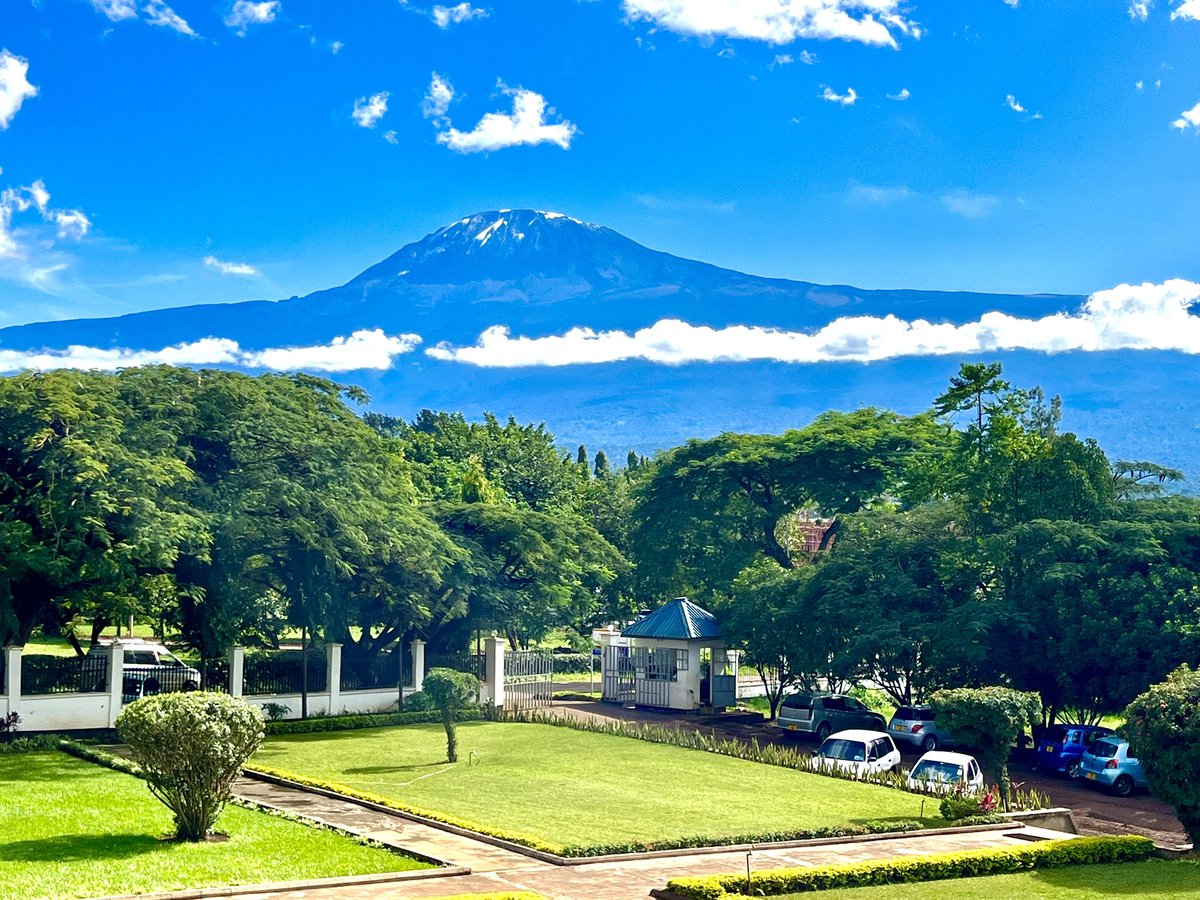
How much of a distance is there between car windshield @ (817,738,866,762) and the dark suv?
5251 mm

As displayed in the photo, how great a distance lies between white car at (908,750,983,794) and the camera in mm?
23781

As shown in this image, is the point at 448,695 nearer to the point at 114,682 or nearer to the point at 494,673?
the point at 114,682

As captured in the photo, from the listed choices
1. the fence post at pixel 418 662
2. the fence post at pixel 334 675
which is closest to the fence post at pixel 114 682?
the fence post at pixel 334 675

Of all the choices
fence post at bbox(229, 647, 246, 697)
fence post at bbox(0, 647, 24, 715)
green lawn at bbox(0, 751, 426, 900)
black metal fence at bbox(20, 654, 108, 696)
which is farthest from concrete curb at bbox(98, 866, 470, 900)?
fence post at bbox(229, 647, 246, 697)

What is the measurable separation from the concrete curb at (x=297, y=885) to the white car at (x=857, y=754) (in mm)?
12450

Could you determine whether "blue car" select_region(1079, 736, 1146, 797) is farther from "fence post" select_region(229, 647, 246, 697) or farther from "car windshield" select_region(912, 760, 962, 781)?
"fence post" select_region(229, 647, 246, 697)

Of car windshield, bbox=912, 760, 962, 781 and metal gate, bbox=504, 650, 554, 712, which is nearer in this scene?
car windshield, bbox=912, 760, 962, 781

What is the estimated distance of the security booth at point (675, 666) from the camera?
126ft

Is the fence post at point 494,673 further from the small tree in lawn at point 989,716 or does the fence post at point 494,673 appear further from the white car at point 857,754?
the small tree in lawn at point 989,716

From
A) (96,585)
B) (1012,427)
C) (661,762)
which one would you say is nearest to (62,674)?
(96,585)

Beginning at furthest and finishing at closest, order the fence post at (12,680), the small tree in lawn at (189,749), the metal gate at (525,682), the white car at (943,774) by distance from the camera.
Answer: the metal gate at (525,682) → the fence post at (12,680) → the white car at (943,774) → the small tree in lawn at (189,749)

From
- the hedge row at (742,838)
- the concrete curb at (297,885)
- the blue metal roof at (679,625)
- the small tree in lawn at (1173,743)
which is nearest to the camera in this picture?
the concrete curb at (297,885)

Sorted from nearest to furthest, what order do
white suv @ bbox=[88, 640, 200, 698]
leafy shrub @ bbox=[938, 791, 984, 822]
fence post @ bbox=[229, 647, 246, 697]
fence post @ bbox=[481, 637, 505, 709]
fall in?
1. leafy shrub @ bbox=[938, 791, 984, 822]
2. white suv @ bbox=[88, 640, 200, 698]
3. fence post @ bbox=[229, 647, 246, 697]
4. fence post @ bbox=[481, 637, 505, 709]

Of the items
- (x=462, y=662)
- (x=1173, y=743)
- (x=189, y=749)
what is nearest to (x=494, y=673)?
(x=462, y=662)
